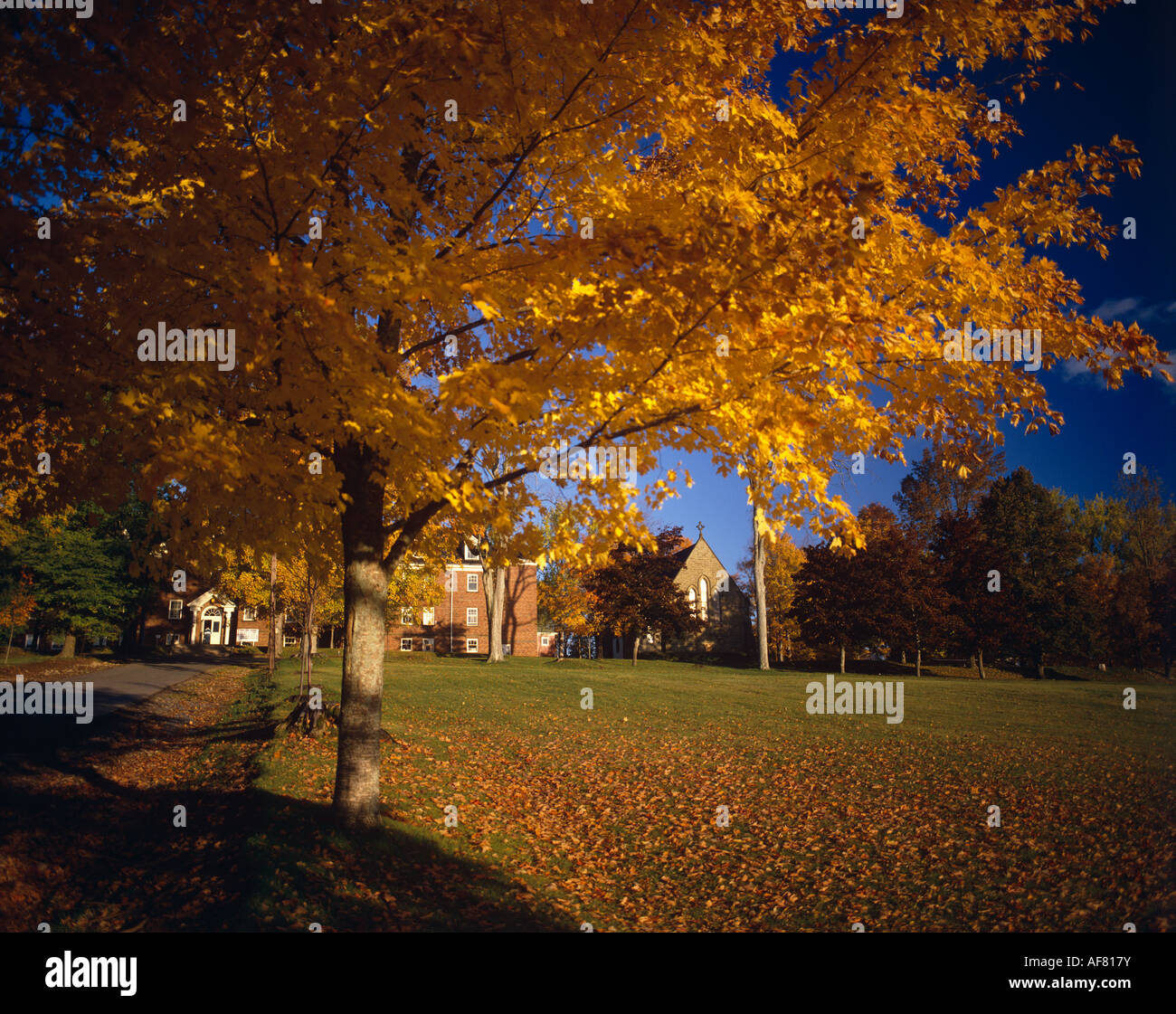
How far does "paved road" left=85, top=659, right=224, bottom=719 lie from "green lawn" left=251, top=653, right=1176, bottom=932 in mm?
8014

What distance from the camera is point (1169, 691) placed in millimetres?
23531

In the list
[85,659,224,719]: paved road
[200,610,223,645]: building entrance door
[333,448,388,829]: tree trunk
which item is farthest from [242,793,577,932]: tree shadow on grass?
[200,610,223,645]: building entrance door

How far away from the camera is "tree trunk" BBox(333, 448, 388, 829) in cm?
626

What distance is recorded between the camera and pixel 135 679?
22.4 m

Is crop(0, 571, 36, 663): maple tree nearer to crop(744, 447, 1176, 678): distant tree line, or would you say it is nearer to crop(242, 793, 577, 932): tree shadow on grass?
crop(242, 793, 577, 932): tree shadow on grass

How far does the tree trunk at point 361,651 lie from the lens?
6.26 m

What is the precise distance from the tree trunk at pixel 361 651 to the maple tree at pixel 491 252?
0.82 metres

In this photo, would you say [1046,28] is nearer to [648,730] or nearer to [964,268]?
[964,268]

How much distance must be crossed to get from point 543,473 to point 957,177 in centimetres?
524

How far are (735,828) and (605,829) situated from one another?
1562mm

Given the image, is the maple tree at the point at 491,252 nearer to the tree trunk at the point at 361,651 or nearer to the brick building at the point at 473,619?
the tree trunk at the point at 361,651

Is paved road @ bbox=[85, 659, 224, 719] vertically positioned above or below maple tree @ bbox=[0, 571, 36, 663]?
below

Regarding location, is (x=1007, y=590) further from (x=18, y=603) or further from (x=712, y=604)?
(x=18, y=603)
